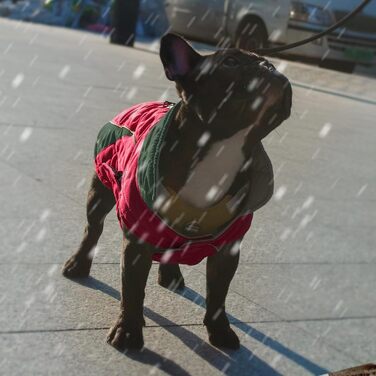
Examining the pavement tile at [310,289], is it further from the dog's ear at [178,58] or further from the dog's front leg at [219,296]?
the dog's ear at [178,58]

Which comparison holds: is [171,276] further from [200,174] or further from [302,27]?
[302,27]

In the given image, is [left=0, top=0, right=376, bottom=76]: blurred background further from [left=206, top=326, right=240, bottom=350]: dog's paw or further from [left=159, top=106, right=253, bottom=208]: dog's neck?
[left=159, top=106, right=253, bottom=208]: dog's neck

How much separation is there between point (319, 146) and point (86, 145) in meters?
3.25

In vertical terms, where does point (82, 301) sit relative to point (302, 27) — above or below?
above

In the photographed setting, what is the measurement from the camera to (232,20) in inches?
735

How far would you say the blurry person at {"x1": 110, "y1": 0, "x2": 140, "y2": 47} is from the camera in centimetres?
1959

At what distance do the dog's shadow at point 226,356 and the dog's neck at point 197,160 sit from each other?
73 cm

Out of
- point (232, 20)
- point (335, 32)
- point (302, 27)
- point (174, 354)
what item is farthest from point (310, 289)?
point (232, 20)

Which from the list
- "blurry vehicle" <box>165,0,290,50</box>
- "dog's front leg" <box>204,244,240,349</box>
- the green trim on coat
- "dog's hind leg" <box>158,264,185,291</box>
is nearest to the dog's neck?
"dog's front leg" <box>204,244,240,349</box>

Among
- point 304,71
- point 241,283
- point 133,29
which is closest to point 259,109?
point 241,283

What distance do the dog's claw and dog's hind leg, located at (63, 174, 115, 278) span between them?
791mm

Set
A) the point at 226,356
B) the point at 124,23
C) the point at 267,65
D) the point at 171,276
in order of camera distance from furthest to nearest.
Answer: the point at 124,23 → the point at 171,276 → the point at 226,356 → the point at 267,65

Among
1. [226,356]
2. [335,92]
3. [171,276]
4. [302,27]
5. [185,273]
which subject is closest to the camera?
[226,356]

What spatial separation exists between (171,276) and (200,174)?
115 centimetres
